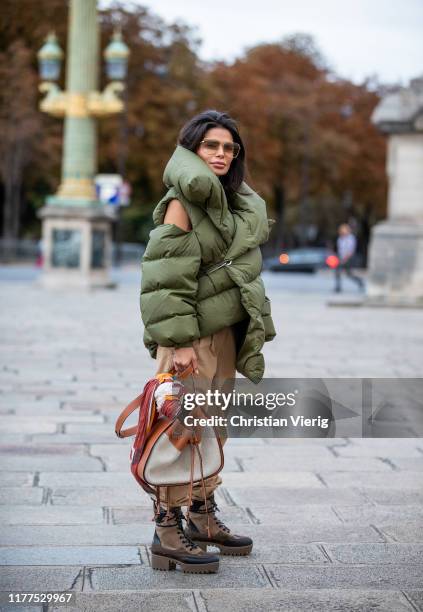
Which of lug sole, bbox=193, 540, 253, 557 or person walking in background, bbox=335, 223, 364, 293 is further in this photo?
person walking in background, bbox=335, 223, 364, 293

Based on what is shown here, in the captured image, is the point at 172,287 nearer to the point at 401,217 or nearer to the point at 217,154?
the point at 217,154

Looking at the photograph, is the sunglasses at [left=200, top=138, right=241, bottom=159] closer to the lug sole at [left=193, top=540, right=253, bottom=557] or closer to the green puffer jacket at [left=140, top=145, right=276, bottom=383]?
the green puffer jacket at [left=140, top=145, right=276, bottom=383]

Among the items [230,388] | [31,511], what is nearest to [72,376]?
[31,511]

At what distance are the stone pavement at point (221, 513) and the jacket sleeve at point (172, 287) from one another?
933mm

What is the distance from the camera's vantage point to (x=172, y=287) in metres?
4.64

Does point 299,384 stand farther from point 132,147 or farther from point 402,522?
point 132,147

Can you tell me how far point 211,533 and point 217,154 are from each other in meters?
1.53

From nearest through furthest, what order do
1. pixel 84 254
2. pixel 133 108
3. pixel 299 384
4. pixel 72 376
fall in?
pixel 299 384, pixel 72 376, pixel 84 254, pixel 133 108

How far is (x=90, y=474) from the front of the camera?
662cm

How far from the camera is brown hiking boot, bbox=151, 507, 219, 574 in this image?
187 inches

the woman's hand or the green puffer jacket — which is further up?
the green puffer jacket

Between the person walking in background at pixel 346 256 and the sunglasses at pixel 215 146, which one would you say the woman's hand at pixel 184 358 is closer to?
the sunglasses at pixel 215 146

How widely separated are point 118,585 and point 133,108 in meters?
46.9

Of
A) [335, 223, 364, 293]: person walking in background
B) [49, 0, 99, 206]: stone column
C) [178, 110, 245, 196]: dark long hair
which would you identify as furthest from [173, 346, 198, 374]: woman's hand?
[335, 223, 364, 293]: person walking in background
